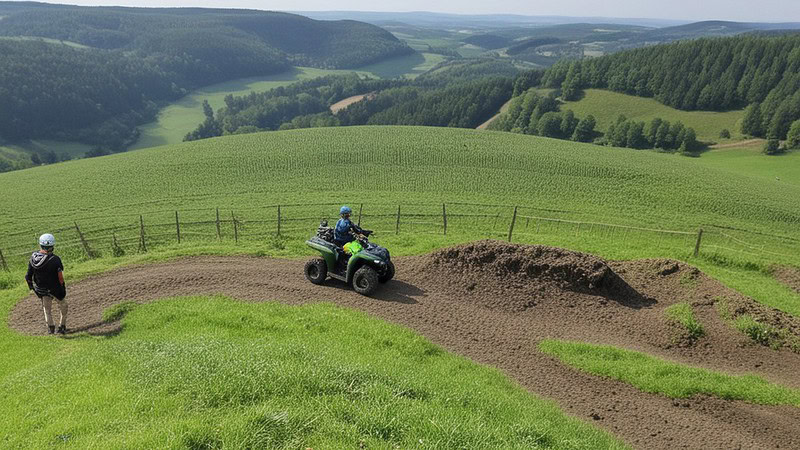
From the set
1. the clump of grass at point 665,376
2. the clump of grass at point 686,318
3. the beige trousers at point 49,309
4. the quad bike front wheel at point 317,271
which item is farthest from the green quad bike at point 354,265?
the clump of grass at point 686,318

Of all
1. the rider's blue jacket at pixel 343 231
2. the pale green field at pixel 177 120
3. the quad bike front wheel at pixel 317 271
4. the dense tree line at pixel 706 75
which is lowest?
the pale green field at pixel 177 120

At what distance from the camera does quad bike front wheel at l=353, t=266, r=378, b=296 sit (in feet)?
46.6

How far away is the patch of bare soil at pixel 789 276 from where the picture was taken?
18688mm

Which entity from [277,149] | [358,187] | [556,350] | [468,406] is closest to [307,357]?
[468,406]

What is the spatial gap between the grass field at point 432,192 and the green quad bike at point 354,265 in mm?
4119

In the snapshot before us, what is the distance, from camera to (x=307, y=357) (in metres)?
8.52

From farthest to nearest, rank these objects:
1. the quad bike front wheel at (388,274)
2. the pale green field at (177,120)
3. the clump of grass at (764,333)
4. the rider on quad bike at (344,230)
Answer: the pale green field at (177,120), the quad bike front wheel at (388,274), the rider on quad bike at (344,230), the clump of grass at (764,333)

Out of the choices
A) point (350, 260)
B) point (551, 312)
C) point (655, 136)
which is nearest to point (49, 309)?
point (350, 260)

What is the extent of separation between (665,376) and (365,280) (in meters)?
8.33

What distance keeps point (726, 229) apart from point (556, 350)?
3218cm

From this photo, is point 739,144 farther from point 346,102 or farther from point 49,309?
point 346,102

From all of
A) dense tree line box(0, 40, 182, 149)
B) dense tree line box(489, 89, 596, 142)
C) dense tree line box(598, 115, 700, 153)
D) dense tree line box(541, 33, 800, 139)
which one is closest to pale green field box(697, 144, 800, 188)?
dense tree line box(598, 115, 700, 153)

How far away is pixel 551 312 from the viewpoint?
13.8 metres

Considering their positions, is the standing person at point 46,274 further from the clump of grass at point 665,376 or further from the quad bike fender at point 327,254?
the clump of grass at point 665,376
